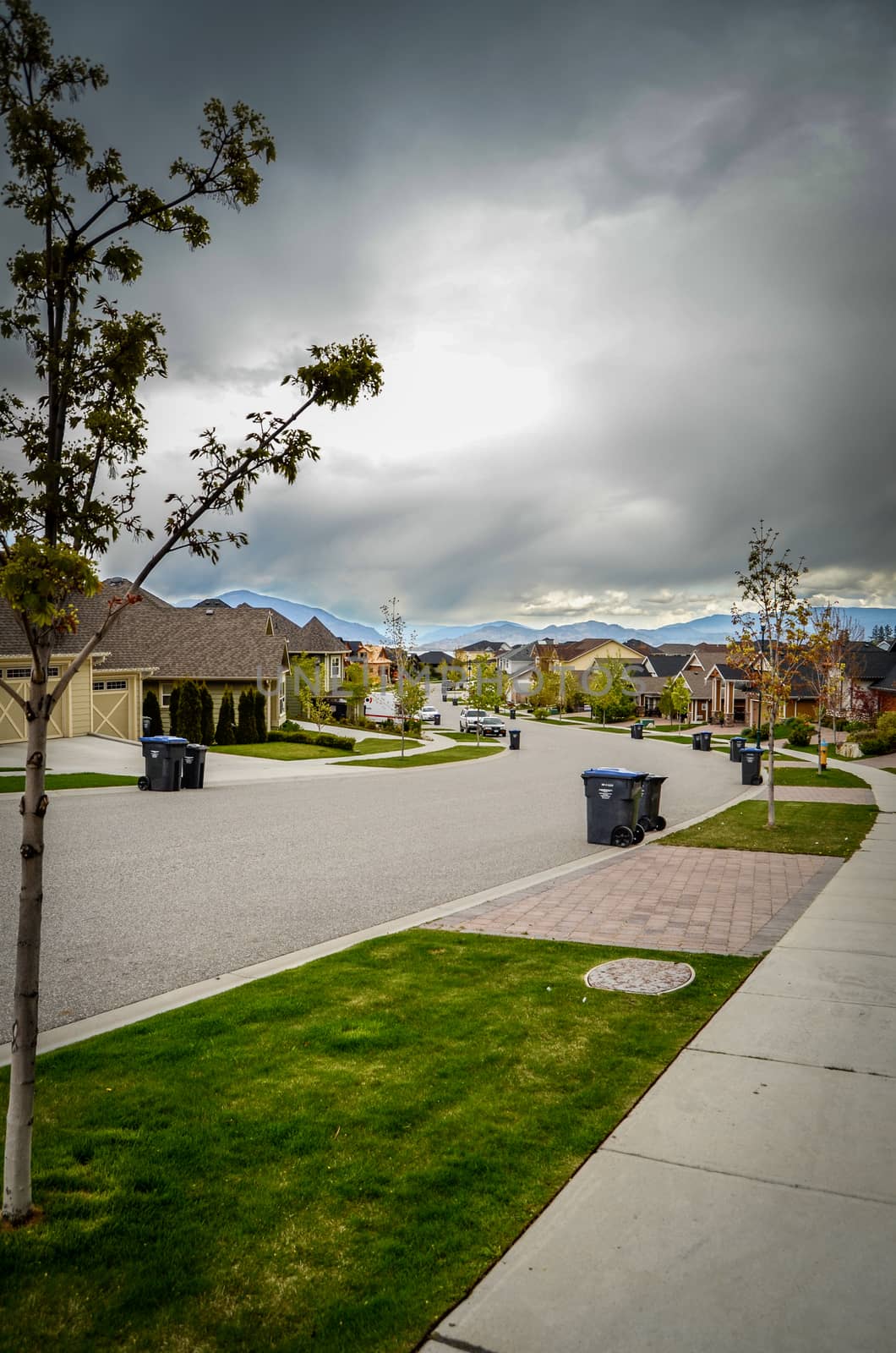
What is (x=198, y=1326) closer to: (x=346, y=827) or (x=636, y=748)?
(x=346, y=827)

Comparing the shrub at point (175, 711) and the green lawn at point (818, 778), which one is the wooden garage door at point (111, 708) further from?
the green lawn at point (818, 778)

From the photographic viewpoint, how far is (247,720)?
39.5 meters

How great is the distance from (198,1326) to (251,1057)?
2400mm

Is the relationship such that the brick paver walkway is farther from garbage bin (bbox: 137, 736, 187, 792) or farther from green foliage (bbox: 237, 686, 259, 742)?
green foliage (bbox: 237, 686, 259, 742)

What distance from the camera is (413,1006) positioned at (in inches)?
259

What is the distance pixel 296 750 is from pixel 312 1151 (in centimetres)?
3193

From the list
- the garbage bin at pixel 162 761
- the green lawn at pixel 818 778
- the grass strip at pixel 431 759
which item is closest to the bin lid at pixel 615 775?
the garbage bin at pixel 162 761

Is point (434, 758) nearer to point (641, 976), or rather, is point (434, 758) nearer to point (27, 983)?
point (641, 976)

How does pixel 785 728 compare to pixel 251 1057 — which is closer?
pixel 251 1057

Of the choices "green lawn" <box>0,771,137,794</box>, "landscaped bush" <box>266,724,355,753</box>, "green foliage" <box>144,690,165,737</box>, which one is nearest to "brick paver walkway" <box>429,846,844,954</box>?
"green lawn" <box>0,771,137,794</box>

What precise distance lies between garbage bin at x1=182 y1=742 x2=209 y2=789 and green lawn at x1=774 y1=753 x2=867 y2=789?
57.5 feet

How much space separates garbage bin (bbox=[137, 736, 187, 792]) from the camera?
21.6 m

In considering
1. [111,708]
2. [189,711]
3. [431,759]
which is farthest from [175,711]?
[431,759]

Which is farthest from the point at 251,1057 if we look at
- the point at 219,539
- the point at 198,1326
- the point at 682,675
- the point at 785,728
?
the point at 682,675
